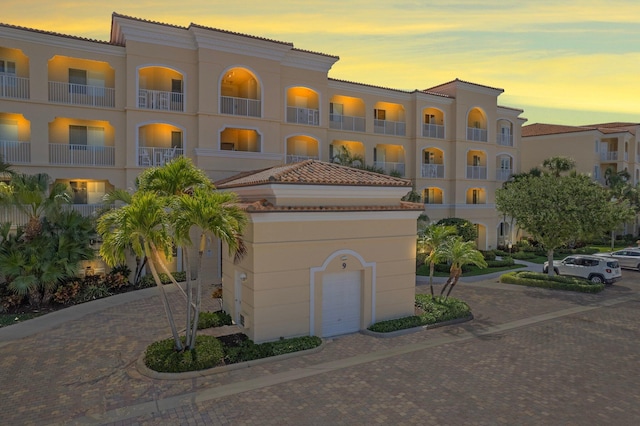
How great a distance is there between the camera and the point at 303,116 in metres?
29.0

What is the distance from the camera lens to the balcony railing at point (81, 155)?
917 inches

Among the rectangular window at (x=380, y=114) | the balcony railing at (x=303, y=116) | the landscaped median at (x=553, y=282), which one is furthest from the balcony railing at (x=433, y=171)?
the landscaped median at (x=553, y=282)

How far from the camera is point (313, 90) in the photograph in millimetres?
29078


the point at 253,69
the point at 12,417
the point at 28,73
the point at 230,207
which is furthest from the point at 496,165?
the point at 12,417

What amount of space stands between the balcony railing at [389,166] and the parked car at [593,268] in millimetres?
13070

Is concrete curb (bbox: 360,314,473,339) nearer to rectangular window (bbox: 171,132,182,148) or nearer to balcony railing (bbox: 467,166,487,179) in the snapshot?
rectangular window (bbox: 171,132,182,148)

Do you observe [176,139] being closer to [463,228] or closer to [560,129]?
[463,228]

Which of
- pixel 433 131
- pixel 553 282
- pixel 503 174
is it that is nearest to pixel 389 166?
pixel 433 131

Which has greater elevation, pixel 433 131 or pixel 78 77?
pixel 78 77

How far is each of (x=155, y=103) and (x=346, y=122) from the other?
1366 centimetres

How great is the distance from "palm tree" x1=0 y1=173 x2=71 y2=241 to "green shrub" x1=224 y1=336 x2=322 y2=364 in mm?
11570

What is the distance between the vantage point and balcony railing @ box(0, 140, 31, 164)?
22188 mm

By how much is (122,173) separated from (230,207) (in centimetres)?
1462

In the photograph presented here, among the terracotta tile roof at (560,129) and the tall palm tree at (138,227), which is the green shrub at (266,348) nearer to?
the tall palm tree at (138,227)
